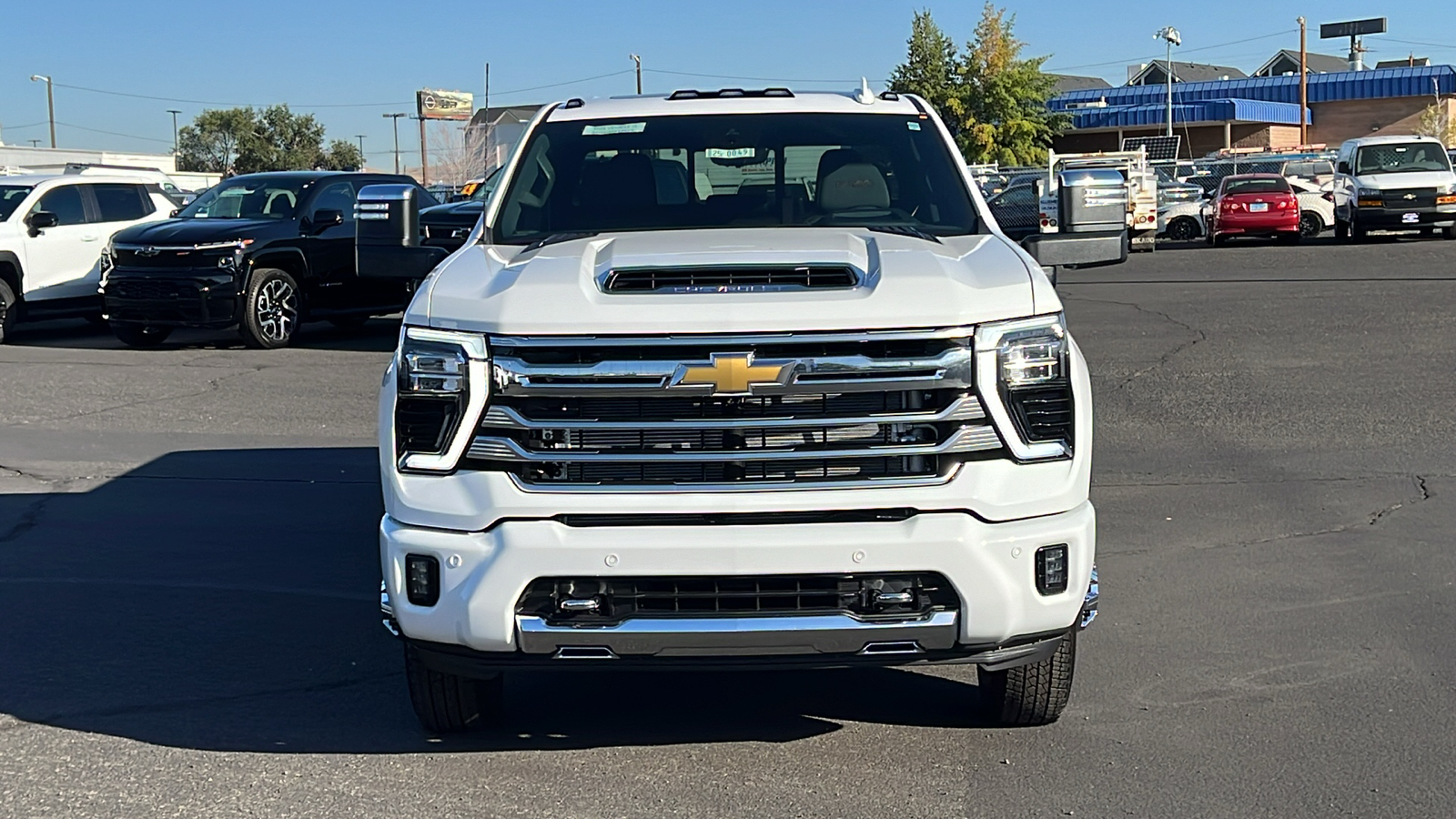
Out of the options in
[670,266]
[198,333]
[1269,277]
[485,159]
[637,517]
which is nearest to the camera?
[637,517]

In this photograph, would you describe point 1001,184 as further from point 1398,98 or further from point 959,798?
point 1398,98

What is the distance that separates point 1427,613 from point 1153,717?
178 cm

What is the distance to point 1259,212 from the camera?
31578 millimetres

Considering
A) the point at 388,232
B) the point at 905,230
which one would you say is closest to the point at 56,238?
the point at 388,232

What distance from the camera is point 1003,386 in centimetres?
413

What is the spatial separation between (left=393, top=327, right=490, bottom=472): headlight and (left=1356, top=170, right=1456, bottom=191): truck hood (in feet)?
97.1

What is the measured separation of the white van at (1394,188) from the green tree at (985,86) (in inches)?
1200

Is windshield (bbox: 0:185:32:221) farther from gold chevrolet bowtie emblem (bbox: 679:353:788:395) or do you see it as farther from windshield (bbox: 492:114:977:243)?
gold chevrolet bowtie emblem (bbox: 679:353:788:395)

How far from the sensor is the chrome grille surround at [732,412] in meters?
4.08

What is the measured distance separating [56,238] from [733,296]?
50.3 ft

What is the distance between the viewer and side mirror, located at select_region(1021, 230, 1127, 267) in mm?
5344

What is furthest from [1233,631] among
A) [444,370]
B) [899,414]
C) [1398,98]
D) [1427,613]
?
[1398,98]

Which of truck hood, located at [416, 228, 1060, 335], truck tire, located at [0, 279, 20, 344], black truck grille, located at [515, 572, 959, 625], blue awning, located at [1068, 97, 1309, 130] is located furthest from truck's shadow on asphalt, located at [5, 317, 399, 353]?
blue awning, located at [1068, 97, 1309, 130]

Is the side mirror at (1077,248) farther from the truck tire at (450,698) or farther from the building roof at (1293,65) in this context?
the building roof at (1293,65)
